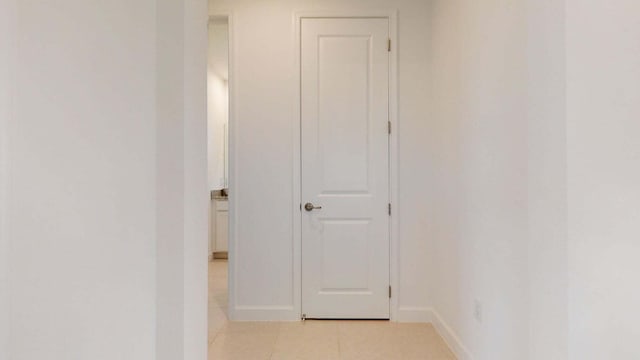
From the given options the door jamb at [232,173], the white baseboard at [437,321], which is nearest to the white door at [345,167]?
the white baseboard at [437,321]

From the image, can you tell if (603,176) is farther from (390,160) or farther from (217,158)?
(217,158)

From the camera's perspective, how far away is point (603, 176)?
0.92 meters

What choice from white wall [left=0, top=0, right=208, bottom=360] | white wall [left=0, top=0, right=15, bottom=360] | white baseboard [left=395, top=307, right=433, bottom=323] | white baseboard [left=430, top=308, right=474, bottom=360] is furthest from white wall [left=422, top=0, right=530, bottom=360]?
white wall [left=0, top=0, right=15, bottom=360]

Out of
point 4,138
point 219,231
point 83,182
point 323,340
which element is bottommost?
point 323,340

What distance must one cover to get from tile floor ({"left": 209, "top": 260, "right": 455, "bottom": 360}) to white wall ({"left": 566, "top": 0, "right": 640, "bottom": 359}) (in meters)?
1.61

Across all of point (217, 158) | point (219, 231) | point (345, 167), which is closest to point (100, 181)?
point (345, 167)

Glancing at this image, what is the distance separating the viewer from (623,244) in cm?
89

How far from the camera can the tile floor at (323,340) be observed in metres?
2.40

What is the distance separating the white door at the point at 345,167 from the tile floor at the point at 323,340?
0.64 ft

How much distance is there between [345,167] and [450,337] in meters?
1.43

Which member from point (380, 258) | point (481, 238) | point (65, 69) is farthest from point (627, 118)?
point (380, 258)

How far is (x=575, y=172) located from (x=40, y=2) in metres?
1.55

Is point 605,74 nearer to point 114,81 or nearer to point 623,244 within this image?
point 623,244

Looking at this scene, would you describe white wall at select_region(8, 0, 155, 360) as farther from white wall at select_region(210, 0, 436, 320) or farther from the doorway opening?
the doorway opening
